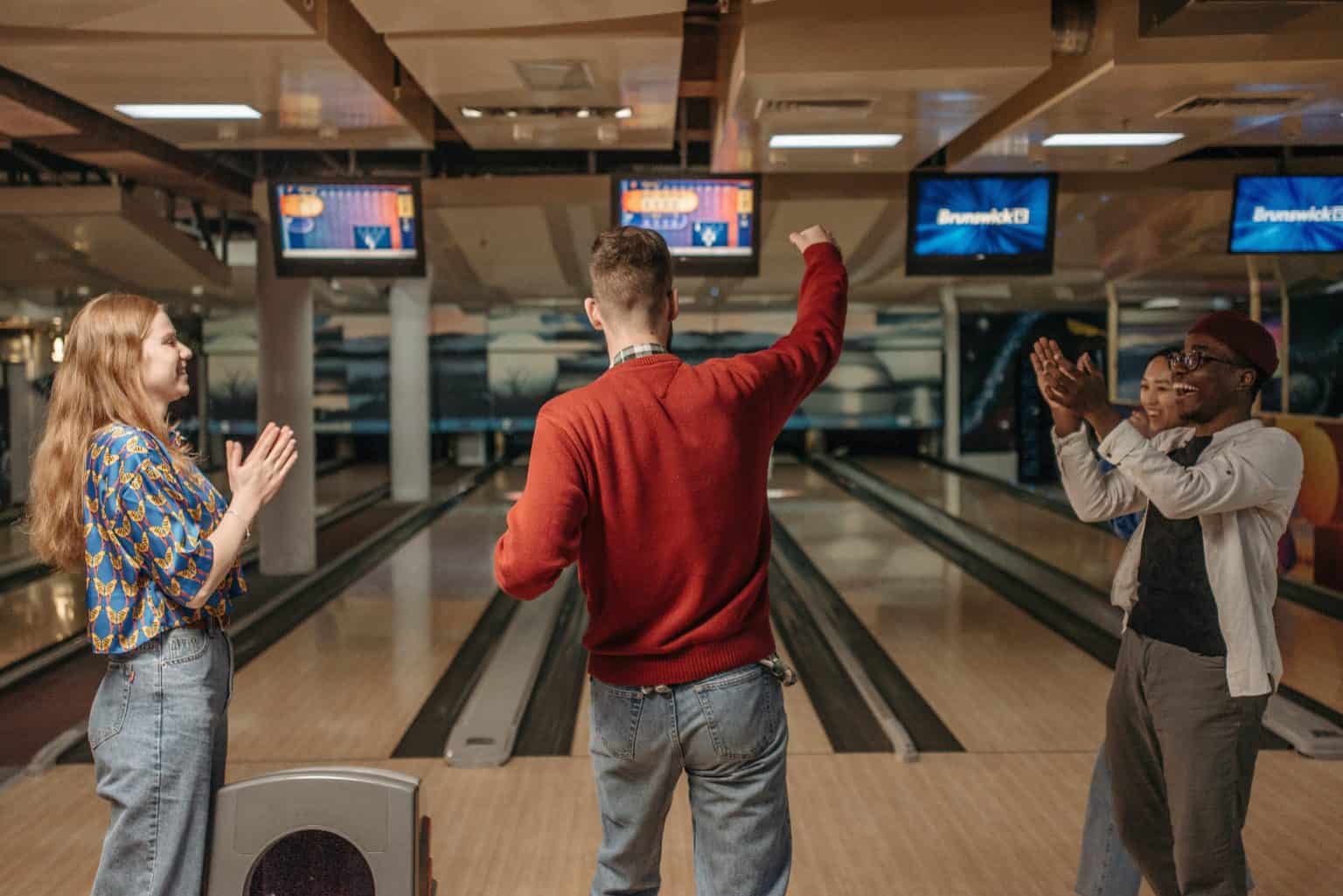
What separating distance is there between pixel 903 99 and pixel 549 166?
5421 millimetres

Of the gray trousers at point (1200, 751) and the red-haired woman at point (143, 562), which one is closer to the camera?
the red-haired woman at point (143, 562)

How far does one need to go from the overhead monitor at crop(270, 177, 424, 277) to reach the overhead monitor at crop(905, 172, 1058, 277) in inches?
99.2

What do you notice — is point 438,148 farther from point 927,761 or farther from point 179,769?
point 179,769

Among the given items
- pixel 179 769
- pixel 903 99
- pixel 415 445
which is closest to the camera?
pixel 179 769

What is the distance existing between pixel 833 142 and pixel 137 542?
13.6ft

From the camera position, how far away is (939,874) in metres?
3.59

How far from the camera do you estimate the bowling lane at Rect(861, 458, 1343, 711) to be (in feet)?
18.4

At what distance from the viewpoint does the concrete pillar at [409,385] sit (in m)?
12.8

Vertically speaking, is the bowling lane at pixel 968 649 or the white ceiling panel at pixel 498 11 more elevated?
the white ceiling panel at pixel 498 11

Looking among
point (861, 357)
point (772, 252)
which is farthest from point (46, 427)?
point (861, 357)

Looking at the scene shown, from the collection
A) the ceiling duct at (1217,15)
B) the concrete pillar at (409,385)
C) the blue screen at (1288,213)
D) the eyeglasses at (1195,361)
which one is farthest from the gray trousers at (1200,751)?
the concrete pillar at (409,385)

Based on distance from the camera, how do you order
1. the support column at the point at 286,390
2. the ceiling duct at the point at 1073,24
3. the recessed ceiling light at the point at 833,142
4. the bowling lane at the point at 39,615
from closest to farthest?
1. the ceiling duct at the point at 1073,24
2. the recessed ceiling light at the point at 833,142
3. the bowling lane at the point at 39,615
4. the support column at the point at 286,390

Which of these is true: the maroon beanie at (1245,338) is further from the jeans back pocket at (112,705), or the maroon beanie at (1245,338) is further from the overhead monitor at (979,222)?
the overhead monitor at (979,222)

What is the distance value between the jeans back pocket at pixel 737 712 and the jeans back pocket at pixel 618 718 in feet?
0.32
